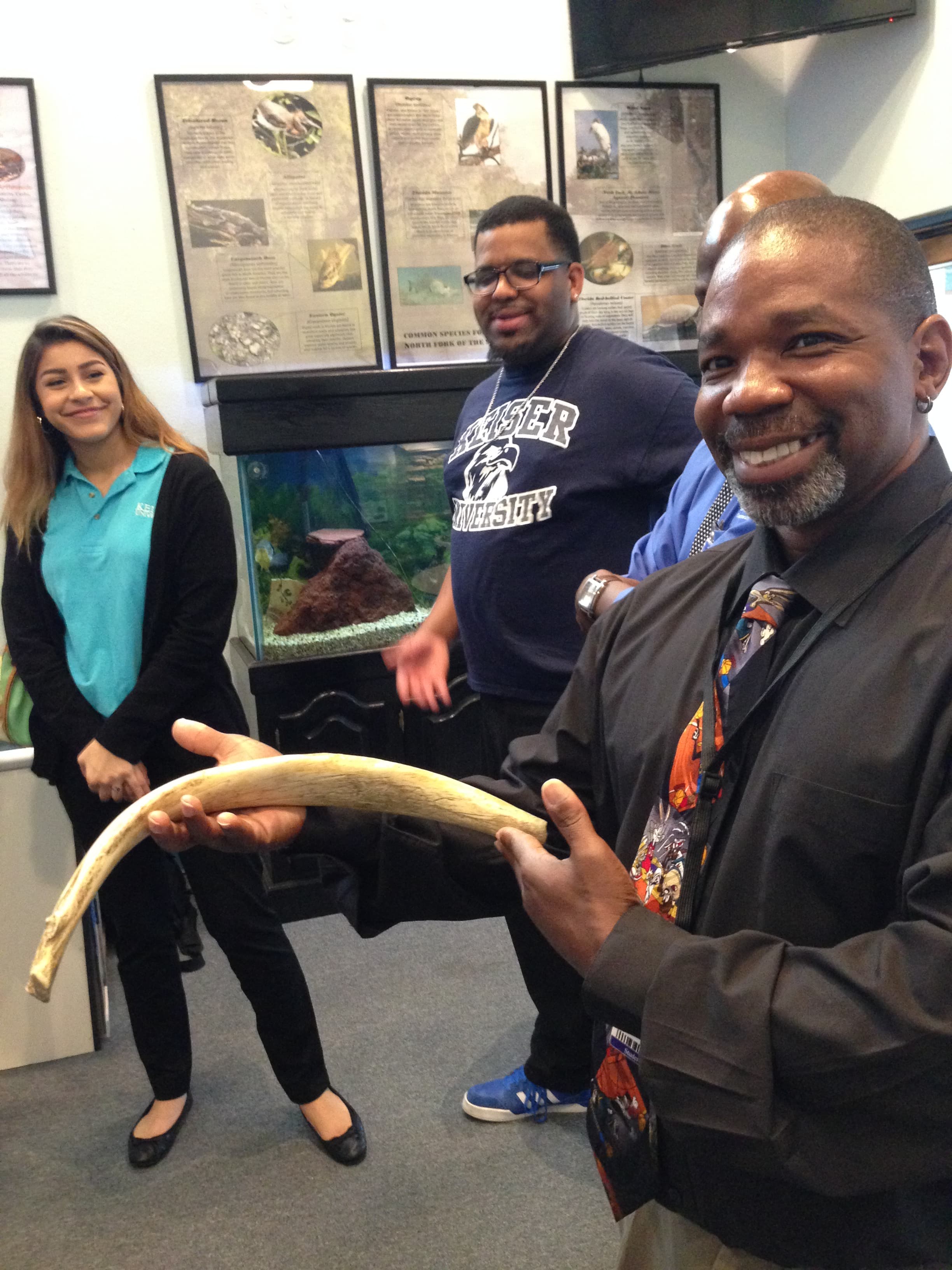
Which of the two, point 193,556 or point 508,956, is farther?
point 508,956

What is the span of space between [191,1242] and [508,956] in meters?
1.33

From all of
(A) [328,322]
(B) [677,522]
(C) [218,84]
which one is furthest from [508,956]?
(C) [218,84]

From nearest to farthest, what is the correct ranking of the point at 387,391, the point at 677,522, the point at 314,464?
the point at 677,522, the point at 387,391, the point at 314,464

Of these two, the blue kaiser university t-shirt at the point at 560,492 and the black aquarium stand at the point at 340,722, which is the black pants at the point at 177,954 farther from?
the black aquarium stand at the point at 340,722

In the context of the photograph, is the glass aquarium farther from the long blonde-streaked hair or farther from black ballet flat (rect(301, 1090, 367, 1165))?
black ballet flat (rect(301, 1090, 367, 1165))

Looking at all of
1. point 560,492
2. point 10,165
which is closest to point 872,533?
point 560,492

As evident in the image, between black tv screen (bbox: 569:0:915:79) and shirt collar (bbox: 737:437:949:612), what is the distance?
10.1 feet

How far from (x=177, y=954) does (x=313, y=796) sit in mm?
1533

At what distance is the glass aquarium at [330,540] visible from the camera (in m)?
3.38

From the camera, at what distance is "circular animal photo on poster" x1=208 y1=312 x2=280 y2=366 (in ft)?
11.6

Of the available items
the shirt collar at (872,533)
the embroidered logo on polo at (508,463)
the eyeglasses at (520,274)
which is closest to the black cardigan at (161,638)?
the embroidered logo on polo at (508,463)

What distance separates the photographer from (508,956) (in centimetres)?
321

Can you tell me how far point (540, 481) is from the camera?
208 cm

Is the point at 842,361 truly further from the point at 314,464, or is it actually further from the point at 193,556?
the point at 314,464
